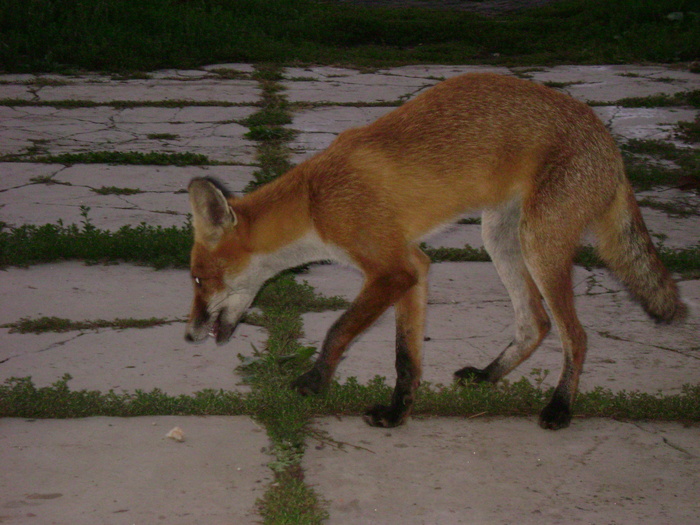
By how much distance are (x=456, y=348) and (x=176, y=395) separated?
1348mm

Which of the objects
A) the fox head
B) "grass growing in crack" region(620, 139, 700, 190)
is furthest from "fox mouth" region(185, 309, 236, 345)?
"grass growing in crack" region(620, 139, 700, 190)

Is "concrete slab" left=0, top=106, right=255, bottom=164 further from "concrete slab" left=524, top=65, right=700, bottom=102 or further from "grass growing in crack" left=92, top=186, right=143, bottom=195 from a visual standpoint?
"concrete slab" left=524, top=65, right=700, bottom=102

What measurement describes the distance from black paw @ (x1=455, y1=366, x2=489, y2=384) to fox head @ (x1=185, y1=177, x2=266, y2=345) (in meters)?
1.00

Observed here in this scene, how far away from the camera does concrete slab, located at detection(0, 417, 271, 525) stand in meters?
2.58

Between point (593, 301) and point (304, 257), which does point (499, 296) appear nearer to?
point (593, 301)

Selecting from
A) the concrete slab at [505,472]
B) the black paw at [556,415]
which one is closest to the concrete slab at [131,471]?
the concrete slab at [505,472]

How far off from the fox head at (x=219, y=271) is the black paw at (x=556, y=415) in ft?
4.57

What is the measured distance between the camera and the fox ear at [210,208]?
11.2 feet

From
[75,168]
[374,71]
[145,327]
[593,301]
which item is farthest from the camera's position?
[374,71]

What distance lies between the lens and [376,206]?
3504 millimetres

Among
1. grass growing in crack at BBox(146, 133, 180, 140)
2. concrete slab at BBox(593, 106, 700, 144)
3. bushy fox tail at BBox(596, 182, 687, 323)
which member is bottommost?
grass growing in crack at BBox(146, 133, 180, 140)

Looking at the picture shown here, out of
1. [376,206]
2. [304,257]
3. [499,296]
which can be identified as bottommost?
[499,296]

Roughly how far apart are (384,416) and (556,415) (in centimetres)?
67

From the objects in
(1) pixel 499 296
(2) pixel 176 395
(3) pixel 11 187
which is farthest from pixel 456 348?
(3) pixel 11 187
